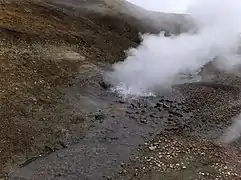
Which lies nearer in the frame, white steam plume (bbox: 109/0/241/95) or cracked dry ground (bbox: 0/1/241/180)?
cracked dry ground (bbox: 0/1/241/180)

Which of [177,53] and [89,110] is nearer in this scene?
[89,110]

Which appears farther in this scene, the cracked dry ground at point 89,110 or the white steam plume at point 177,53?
the white steam plume at point 177,53

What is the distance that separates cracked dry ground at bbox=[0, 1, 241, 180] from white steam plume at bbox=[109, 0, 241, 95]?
559 mm

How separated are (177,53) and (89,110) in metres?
4.92

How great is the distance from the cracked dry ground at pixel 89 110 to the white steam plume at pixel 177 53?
22.0 inches

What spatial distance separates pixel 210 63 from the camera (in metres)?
14.7

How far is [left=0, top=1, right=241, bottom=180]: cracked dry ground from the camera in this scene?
Result: 31.4 ft

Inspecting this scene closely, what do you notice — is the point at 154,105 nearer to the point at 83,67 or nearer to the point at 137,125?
the point at 137,125

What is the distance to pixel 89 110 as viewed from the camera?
11375 millimetres

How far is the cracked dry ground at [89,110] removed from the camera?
31.4ft

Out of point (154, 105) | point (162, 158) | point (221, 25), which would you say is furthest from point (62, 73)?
point (221, 25)

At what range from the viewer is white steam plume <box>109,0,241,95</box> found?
13203mm

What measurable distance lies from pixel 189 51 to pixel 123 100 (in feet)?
14.1

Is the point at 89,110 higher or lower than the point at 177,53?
lower
